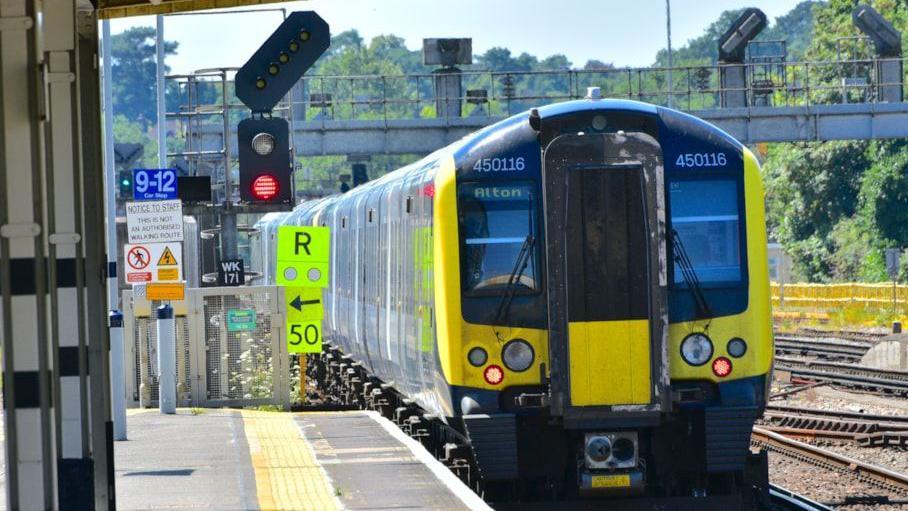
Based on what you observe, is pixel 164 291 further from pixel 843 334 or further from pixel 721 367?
pixel 843 334

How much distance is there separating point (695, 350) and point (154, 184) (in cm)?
674

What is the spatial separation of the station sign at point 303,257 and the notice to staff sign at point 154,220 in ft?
12.7

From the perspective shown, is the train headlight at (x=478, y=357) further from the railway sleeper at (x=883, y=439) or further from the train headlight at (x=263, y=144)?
the railway sleeper at (x=883, y=439)

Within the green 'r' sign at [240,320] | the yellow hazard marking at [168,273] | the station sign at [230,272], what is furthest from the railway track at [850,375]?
the yellow hazard marking at [168,273]

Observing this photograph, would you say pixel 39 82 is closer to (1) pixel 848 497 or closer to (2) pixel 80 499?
(2) pixel 80 499

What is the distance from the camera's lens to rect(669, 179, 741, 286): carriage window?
1187 centimetres

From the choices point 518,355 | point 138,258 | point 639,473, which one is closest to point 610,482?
point 639,473

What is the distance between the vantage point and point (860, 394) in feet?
85.3

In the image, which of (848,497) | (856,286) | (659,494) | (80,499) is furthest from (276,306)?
(856,286)

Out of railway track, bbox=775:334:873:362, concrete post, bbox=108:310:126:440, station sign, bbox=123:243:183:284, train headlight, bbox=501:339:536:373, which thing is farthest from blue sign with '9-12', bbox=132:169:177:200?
railway track, bbox=775:334:873:362

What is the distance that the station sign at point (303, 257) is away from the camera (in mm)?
20422

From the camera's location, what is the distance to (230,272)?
22531 mm

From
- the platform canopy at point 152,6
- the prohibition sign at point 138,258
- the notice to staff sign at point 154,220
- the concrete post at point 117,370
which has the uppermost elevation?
the platform canopy at point 152,6

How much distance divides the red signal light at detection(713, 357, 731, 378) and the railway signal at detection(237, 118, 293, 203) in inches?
199
